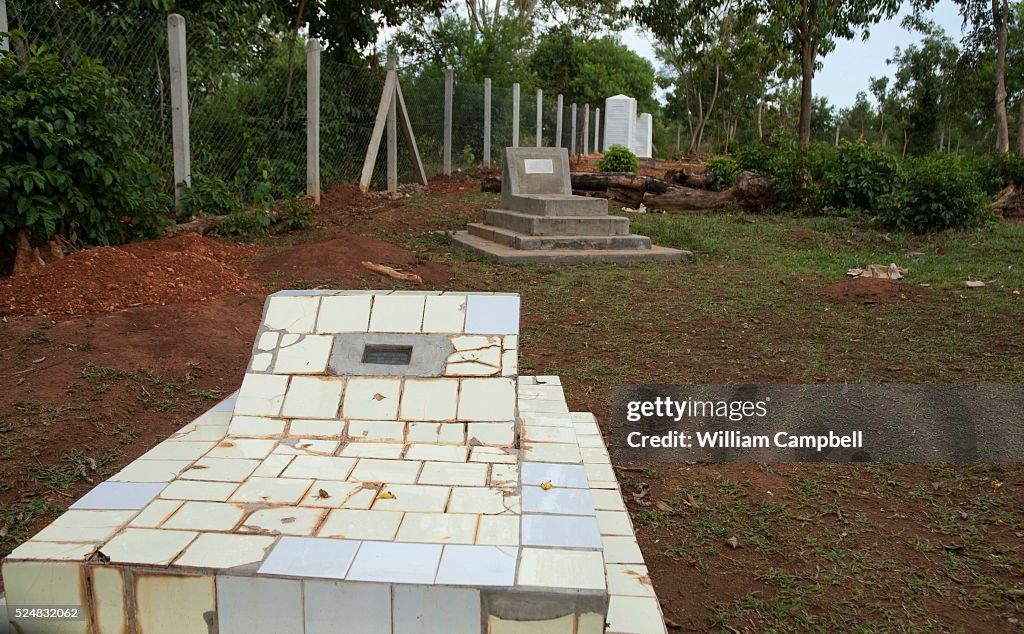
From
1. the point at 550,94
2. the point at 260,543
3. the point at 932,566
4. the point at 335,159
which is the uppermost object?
the point at 550,94

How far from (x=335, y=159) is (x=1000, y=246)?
317 inches

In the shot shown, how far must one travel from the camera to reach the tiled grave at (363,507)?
1864 millimetres

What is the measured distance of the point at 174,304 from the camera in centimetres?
536

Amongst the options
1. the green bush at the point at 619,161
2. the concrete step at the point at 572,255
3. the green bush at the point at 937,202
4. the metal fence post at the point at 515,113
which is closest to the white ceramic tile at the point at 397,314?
the concrete step at the point at 572,255

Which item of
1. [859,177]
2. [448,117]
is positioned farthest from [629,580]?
[448,117]

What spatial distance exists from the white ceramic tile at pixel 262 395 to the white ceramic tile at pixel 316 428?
0.34 feet

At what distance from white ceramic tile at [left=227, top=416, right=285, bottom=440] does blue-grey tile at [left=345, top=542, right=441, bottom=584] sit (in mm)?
950

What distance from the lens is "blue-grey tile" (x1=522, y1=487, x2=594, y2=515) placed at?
2.25 metres

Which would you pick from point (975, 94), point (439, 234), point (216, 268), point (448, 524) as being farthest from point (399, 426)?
point (975, 94)

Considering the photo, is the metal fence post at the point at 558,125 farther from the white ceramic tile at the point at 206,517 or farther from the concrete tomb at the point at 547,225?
the white ceramic tile at the point at 206,517

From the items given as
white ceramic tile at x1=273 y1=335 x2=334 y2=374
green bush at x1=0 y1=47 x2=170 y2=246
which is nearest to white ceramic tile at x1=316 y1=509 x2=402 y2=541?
white ceramic tile at x1=273 y1=335 x2=334 y2=374

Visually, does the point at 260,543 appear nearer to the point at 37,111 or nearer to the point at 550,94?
the point at 37,111

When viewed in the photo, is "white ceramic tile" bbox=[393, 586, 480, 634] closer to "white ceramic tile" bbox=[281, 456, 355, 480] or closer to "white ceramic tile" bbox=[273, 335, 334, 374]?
"white ceramic tile" bbox=[281, 456, 355, 480]

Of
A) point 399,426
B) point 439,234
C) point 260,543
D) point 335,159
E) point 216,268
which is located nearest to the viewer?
point 260,543
